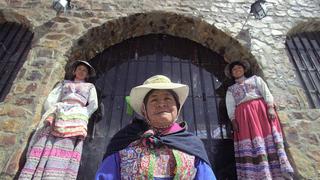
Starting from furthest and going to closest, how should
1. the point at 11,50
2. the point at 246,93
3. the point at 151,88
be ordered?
the point at 11,50, the point at 246,93, the point at 151,88

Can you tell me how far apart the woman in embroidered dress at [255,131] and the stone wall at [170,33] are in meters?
0.24

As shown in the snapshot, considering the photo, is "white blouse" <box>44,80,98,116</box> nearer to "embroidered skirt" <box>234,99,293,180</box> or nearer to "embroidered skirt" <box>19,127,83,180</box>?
"embroidered skirt" <box>19,127,83,180</box>

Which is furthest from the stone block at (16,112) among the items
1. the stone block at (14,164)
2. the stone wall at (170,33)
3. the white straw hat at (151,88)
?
the white straw hat at (151,88)

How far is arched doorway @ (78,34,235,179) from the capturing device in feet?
13.0

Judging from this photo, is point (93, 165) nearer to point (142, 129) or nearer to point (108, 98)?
point (108, 98)

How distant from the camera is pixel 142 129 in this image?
2.31 m

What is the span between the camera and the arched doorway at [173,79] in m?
3.96

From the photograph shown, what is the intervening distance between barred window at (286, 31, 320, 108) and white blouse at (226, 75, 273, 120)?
94 centimetres

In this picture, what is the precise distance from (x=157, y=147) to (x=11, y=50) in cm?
402

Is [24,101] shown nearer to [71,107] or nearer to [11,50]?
[71,107]

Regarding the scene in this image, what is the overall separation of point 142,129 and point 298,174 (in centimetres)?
215

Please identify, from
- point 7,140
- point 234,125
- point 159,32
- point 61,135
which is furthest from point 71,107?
point 159,32

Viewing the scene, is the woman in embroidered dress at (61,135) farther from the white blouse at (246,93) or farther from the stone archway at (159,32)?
the white blouse at (246,93)

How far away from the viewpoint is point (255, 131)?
3615 millimetres
